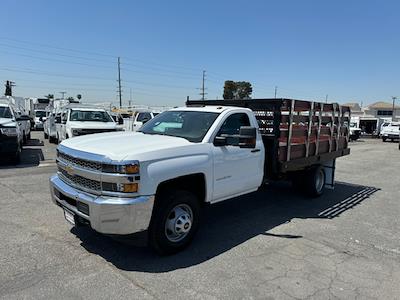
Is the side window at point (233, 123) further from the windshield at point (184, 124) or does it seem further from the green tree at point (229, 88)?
the green tree at point (229, 88)

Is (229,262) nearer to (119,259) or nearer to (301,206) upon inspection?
(119,259)

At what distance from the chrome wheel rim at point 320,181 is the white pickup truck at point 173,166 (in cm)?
119

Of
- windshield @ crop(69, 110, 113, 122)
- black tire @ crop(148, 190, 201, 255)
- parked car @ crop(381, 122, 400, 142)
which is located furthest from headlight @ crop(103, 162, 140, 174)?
parked car @ crop(381, 122, 400, 142)

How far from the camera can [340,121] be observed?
348 inches

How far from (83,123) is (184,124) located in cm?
1022

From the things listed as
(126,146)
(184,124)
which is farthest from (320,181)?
(126,146)

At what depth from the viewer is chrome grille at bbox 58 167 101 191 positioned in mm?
4167

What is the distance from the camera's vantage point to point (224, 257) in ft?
15.0

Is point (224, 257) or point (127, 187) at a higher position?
point (127, 187)

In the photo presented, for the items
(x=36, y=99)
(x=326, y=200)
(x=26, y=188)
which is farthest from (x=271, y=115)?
(x=36, y=99)

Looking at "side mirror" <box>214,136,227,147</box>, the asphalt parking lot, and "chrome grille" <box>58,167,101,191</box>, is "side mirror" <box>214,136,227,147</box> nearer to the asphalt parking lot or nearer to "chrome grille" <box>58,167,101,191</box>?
the asphalt parking lot

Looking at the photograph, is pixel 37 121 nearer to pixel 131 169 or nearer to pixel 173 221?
pixel 173 221

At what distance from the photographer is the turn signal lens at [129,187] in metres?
3.96

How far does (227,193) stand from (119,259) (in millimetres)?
1799
